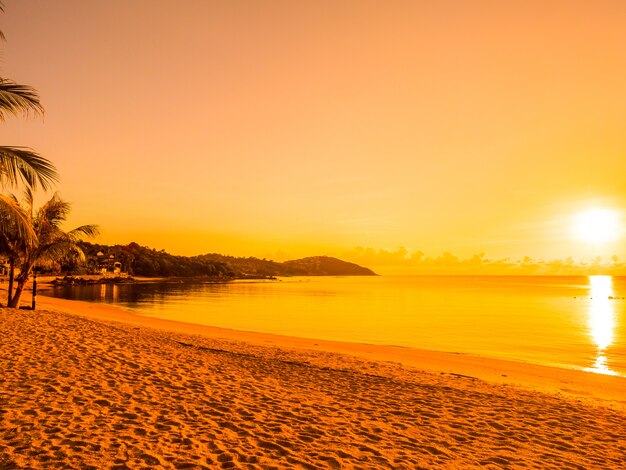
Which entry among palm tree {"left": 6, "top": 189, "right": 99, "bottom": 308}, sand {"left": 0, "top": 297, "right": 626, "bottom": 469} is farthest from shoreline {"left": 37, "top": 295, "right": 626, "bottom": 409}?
palm tree {"left": 6, "top": 189, "right": 99, "bottom": 308}

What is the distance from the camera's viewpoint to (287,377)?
424 inches

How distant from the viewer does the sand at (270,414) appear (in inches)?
216

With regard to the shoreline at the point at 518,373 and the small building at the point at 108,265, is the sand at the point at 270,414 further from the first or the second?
the small building at the point at 108,265

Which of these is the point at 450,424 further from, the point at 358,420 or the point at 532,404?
the point at 532,404

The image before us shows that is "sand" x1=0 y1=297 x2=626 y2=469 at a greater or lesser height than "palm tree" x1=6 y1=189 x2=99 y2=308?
lesser

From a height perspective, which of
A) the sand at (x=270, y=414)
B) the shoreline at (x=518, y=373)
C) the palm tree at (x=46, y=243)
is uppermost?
the palm tree at (x=46, y=243)

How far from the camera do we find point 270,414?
24.0 feet

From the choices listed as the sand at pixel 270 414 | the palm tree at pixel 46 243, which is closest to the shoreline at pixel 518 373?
the sand at pixel 270 414

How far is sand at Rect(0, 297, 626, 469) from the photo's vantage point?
18.0ft

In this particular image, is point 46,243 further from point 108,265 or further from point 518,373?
point 108,265

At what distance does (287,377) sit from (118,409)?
15.7 ft

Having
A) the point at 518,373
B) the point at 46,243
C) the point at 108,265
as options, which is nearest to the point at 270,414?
the point at 518,373

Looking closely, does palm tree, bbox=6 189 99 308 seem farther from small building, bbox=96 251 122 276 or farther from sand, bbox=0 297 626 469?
small building, bbox=96 251 122 276

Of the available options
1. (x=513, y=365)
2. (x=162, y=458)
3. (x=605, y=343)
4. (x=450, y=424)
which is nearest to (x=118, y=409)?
(x=162, y=458)
